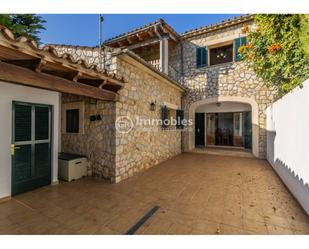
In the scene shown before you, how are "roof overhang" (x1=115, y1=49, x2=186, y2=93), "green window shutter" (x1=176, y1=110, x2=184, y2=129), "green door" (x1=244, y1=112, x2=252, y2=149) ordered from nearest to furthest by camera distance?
1. "roof overhang" (x1=115, y1=49, x2=186, y2=93)
2. "green door" (x1=244, y1=112, x2=252, y2=149)
3. "green window shutter" (x1=176, y1=110, x2=184, y2=129)

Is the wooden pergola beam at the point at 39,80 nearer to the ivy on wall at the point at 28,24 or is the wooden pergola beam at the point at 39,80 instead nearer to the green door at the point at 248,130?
the ivy on wall at the point at 28,24

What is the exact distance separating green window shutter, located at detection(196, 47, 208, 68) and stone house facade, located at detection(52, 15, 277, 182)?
0.06m

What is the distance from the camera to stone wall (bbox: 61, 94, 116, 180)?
516 cm

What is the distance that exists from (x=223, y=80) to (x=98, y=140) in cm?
772

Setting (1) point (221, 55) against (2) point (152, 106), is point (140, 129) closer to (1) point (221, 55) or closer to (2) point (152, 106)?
(2) point (152, 106)

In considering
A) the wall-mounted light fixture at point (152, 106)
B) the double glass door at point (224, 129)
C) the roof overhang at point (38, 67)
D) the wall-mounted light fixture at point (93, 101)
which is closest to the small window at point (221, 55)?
the double glass door at point (224, 129)

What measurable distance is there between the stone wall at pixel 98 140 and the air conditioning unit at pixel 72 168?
0.21 meters

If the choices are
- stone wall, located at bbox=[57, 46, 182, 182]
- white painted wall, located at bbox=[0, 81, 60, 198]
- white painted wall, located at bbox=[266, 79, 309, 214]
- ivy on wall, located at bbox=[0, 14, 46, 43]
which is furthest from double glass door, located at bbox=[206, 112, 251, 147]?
ivy on wall, located at bbox=[0, 14, 46, 43]

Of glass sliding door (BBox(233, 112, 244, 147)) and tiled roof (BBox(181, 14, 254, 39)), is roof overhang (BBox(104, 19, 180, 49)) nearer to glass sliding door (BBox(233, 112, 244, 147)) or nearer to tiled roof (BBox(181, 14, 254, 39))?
tiled roof (BBox(181, 14, 254, 39))

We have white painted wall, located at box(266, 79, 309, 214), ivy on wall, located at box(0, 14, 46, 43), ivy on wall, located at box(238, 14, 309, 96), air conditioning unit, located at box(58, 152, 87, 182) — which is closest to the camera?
white painted wall, located at box(266, 79, 309, 214)

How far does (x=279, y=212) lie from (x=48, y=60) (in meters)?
5.26

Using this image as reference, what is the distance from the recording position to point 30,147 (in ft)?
14.5

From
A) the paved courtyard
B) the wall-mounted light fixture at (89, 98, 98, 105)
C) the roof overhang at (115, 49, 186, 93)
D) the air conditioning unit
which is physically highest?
the roof overhang at (115, 49, 186, 93)
